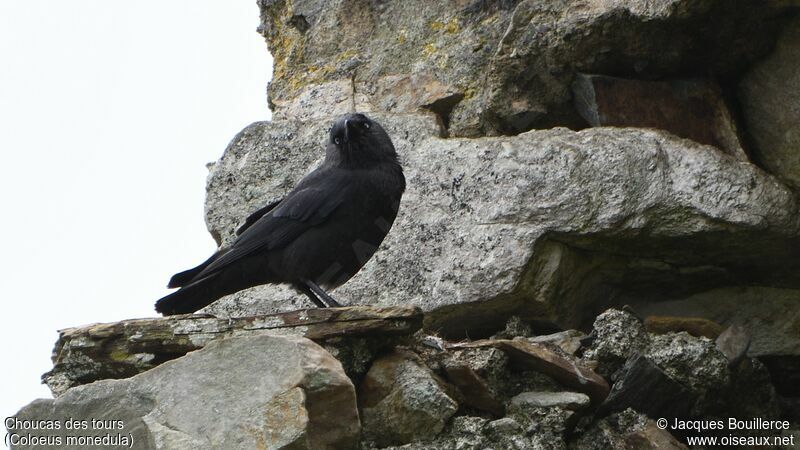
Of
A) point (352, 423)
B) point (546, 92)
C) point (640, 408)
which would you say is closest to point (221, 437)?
point (352, 423)

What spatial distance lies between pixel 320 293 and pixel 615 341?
185cm

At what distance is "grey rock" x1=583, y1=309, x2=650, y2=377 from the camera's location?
17.1ft

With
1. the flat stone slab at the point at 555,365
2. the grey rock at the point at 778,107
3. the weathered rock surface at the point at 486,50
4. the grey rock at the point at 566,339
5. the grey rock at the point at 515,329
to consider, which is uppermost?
the weathered rock surface at the point at 486,50

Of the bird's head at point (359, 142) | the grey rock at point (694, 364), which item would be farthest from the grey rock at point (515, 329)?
the bird's head at point (359, 142)

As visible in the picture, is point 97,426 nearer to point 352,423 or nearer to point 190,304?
point 352,423

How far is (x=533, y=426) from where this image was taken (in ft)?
15.8

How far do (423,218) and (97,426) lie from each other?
2.40m

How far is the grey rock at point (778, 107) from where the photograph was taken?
6105 millimetres

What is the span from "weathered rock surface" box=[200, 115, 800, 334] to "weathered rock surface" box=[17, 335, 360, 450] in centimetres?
160

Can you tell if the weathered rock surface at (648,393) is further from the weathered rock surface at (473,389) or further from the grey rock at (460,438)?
the grey rock at (460,438)

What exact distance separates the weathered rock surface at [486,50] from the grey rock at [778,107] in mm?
106

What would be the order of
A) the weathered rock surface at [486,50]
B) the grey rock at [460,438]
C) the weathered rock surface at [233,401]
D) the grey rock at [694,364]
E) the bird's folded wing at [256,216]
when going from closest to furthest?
the weathered rock surface at [233,401] → the grey rock at [460,438] → the grey rock at [694,364] → the weathered rock surface at [486,50] → the bird's folded wing at [256,216]

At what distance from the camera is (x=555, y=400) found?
4910 millimetres

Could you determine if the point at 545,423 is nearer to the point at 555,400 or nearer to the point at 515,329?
the point at 555,400
